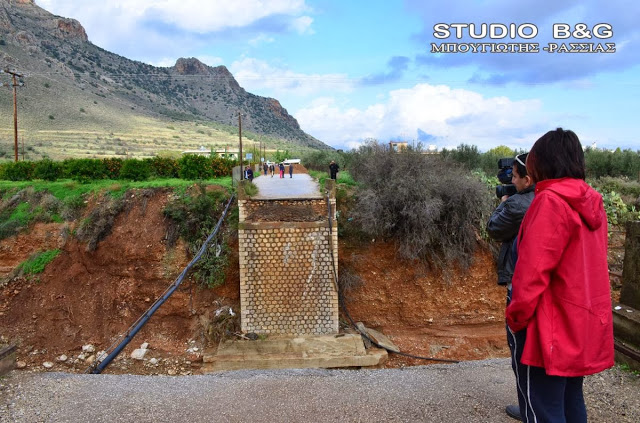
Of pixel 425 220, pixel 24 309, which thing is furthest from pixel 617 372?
pixel 24 309

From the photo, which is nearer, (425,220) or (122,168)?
(425,220)

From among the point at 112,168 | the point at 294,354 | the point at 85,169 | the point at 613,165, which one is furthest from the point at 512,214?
the point at 613,165

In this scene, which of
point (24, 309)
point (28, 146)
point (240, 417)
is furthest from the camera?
point (28, 146)

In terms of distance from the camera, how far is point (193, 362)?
9734 millimetres

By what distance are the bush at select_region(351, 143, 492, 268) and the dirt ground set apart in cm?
47

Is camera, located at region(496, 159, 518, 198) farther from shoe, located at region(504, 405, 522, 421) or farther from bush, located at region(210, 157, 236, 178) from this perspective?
bush, located at region(210, 157, 236, 178)

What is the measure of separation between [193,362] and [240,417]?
6.80 meters

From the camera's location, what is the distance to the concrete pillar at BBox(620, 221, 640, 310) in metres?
3.94

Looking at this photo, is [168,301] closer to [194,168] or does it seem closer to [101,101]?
[194,168]

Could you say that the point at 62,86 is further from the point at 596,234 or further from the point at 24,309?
the point at 596,234

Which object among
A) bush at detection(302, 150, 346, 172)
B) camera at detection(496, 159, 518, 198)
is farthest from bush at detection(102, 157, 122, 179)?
camera at detection(496, 159, 518, 198)

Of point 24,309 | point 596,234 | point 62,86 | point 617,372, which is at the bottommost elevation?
point 24,309

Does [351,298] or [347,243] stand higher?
[347,243]

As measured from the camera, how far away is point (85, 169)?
14461 millimetres
